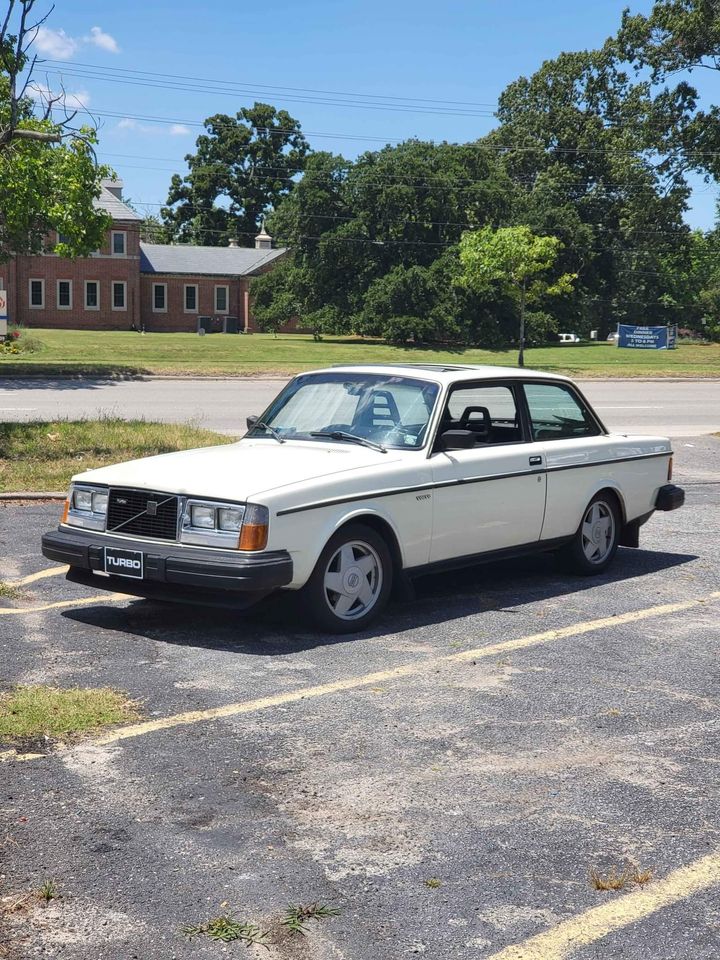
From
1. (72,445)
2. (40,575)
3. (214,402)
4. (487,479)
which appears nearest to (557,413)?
(487,479)

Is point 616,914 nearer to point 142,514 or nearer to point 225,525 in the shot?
point 225,525

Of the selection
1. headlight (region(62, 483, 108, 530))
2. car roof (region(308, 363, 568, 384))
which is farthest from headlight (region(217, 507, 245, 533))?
car roof (region(308, 363, 568, 384))

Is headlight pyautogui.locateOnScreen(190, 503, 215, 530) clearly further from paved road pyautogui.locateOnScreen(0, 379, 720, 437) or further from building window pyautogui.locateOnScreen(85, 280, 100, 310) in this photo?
building window pyautogui.locateOnScreen(85, 280, 100, 310)

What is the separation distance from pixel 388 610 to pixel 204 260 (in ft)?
258

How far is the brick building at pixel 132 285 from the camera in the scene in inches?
2958

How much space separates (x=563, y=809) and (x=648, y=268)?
8580cm

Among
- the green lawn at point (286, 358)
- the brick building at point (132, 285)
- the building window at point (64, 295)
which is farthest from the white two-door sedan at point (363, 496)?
the building window at point (64, 295)

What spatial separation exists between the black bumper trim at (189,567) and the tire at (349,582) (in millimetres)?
333

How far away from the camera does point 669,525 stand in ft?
37.3

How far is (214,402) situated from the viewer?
24.4 meters

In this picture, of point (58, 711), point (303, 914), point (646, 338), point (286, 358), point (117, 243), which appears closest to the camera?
point (303, 914)

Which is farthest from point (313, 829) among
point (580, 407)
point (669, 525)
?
point (669, 525)

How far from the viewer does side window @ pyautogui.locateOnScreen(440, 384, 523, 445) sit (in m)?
8.09

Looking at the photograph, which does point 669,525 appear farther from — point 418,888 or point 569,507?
point 418,888
